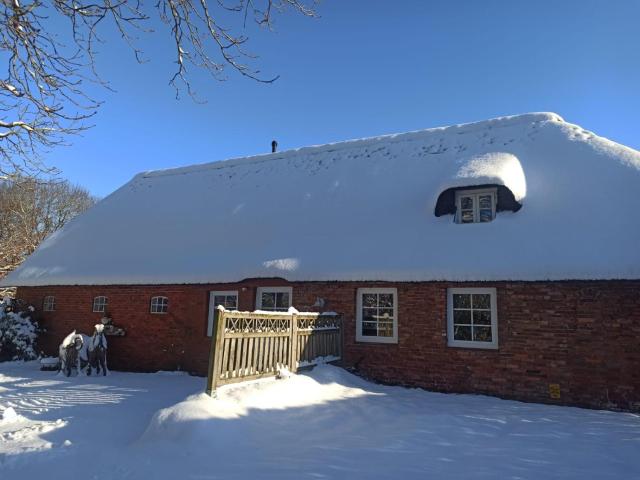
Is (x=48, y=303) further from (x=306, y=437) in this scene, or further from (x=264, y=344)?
(x=306, y=437)

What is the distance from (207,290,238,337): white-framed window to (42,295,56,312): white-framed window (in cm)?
614

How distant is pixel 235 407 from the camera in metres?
6.40

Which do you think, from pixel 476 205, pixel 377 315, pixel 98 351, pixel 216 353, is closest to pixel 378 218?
pixel 476 205

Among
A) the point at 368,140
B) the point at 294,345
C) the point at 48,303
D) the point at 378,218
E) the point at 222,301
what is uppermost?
the point at 368,140

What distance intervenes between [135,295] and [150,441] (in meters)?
8.74

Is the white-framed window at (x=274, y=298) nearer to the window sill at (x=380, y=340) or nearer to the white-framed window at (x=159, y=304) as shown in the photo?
the window sill at (x=380, y=340)

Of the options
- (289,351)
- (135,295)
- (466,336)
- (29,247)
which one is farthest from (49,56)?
(29,247)

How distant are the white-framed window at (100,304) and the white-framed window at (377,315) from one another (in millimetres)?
8202

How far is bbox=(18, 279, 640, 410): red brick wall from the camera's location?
848 centimetres

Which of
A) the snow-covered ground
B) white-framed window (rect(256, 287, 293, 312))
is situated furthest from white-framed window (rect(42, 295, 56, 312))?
white-framed window (rect(256, 287, 293, 312))

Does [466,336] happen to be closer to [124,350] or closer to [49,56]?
[49,56]

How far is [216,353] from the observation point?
6.81 meters

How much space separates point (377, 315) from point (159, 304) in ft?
21.5

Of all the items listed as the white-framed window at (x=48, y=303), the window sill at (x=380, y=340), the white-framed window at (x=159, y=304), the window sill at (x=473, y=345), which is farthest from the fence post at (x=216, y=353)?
the white-framed window at (x=48, y=303)
